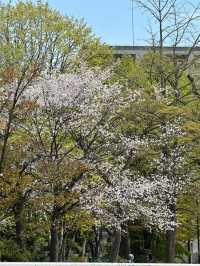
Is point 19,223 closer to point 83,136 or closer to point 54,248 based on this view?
point 54,248

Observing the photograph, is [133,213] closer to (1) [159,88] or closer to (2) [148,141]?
(2) [148,141]

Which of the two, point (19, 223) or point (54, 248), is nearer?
point (54, 248)

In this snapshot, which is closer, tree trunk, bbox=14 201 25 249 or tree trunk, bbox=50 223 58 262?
tree trunk, bbox=14 201 25 249

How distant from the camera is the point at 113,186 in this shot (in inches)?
858

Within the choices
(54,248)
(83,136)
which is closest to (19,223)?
(54,248)

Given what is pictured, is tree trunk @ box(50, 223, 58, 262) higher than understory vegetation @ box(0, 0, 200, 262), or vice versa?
understory vegetation @ box(0, 0, 200, 262)

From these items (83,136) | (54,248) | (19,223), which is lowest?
(54,248)

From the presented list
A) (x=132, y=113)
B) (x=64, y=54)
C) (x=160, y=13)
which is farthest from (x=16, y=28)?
(x=132, y=113)

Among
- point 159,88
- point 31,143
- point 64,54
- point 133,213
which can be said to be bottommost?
point 133,213

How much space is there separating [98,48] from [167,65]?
3.96 meters

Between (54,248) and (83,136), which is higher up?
(83,136)

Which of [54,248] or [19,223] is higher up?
[19,223]

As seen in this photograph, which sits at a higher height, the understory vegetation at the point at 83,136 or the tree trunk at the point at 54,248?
the understory vegetation at the point at 83,136

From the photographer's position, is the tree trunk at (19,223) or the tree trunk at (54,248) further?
the tree trunk at (54,248)
